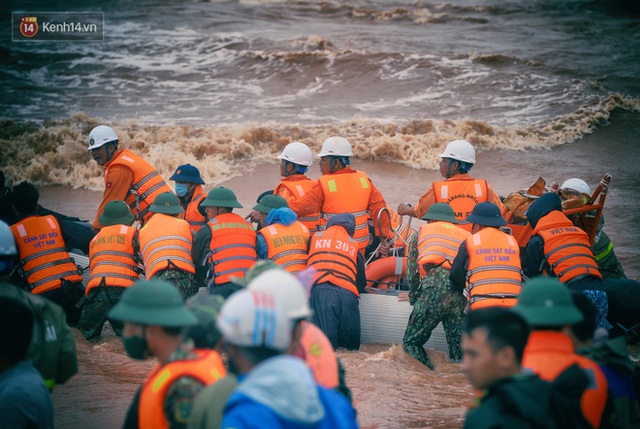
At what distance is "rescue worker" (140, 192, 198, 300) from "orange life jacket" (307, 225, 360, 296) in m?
1.12

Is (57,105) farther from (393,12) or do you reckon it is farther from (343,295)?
(343,295)

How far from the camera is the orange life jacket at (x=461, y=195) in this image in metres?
8.26

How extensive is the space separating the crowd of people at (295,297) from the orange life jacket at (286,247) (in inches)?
0.5

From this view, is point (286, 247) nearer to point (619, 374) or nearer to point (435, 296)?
point (435, 296)

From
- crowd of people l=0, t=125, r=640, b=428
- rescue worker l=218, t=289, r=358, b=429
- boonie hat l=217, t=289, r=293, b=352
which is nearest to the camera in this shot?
rescue worker l=218, t=289, r=358, b=429

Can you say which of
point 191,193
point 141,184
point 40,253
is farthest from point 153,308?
point 141,184

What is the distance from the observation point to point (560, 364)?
11.0 feet

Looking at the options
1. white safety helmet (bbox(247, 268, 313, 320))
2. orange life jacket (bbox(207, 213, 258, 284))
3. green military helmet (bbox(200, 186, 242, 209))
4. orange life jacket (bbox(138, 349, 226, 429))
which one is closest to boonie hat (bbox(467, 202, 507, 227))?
orange life jacket (bbox(207, 213, 258, 284))

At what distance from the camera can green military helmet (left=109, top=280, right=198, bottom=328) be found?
10.1ft

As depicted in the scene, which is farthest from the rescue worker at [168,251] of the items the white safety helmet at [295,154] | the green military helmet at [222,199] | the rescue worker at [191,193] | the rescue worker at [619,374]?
the rescue worker at [619,374]

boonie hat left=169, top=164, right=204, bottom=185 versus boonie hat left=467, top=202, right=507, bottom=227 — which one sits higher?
boonie hat left=467, top=202, right=507, bottom=227

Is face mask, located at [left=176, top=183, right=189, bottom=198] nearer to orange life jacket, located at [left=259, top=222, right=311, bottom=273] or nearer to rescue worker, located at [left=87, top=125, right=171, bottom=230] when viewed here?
rescue worker, located at [left=87, top=125, right=171, bottom=230]

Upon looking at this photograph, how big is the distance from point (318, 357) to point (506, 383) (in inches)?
31.0

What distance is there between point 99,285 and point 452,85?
1789cm
